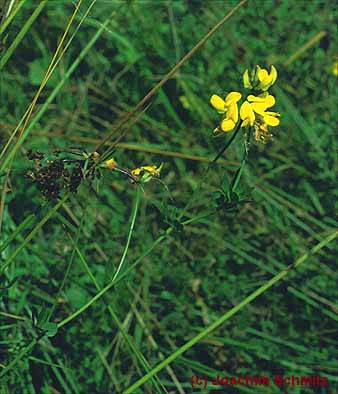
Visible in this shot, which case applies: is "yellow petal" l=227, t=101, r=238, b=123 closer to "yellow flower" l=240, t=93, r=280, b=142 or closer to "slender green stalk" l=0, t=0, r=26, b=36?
"yellow flower" l=240, t=93, r=280, b=142

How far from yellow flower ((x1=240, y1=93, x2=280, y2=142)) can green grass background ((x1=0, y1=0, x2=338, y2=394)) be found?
0.24 meters

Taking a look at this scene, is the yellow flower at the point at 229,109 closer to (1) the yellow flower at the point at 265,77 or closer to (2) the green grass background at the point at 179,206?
(1) the yellow flower at the point at 265,77

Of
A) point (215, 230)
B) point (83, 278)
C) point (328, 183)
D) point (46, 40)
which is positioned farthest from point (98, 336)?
point (46, 40)

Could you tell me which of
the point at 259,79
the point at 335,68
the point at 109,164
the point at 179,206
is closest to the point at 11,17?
the point at 109,164

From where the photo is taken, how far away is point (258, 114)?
89 cm

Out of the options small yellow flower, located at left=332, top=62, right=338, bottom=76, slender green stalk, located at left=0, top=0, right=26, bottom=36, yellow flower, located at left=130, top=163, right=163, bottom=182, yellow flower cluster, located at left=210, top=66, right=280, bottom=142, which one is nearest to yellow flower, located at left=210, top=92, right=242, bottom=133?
yellow flower cluster, located at left=210, top=66, right=280, bottom=142

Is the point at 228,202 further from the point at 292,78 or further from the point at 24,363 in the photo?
the point at 292,78

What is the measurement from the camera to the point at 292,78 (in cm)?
190

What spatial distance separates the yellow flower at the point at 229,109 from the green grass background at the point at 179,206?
0.67ft

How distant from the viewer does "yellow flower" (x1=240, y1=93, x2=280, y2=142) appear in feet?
2.86

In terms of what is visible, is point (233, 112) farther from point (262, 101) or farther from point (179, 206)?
point (179, 206)

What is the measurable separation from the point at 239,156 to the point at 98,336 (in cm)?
57

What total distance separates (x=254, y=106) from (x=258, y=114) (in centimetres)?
1

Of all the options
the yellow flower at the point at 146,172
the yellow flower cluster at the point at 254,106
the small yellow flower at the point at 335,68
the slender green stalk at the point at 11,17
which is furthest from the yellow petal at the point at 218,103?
the small yellow flower at the point at 335,68
